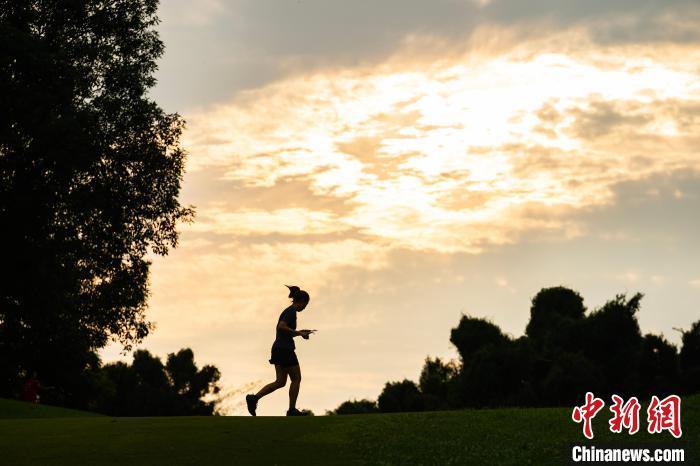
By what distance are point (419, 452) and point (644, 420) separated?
6160 mm

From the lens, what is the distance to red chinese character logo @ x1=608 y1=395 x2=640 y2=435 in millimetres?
20516

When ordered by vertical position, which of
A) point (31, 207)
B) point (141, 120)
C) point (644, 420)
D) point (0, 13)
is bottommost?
point (644, 420)

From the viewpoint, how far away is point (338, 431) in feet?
69.7

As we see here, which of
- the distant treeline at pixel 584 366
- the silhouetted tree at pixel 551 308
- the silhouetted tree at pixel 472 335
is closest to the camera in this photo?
the distant treeline at pixel 584 366

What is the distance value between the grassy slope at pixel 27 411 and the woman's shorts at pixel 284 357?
23.4m

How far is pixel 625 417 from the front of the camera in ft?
68.5

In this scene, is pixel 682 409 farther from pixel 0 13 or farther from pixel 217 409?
pixel 217 409

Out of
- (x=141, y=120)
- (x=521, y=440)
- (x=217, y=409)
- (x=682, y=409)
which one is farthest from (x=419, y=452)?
(x=217, y=409)

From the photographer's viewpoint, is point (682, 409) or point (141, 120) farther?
point (141, 120)

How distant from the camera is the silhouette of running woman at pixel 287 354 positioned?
23688mm

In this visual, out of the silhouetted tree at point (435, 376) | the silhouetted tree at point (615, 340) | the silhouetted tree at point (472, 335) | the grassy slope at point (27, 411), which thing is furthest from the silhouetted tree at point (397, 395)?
the grassy slope at point (27, 411)

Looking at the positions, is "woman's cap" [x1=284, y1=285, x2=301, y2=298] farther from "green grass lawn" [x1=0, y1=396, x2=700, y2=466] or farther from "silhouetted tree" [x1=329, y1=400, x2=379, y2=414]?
"silhouetted tree" [x1=329, y1=400, x2=379, y2=414]

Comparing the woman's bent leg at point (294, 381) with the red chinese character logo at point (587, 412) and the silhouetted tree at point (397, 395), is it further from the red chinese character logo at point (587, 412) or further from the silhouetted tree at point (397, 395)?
the silhouetted tree at point (397, 395)
